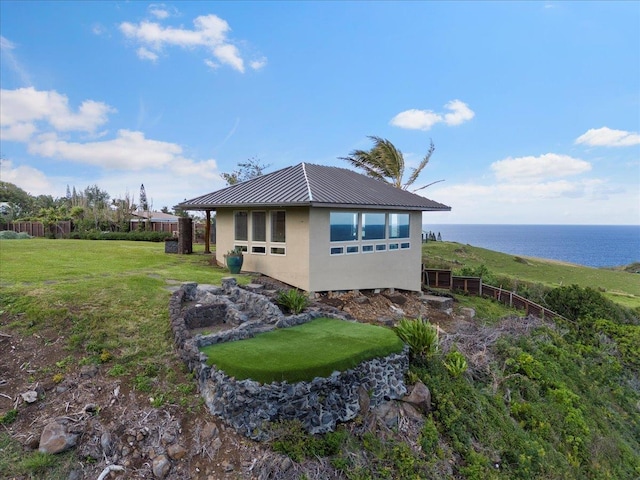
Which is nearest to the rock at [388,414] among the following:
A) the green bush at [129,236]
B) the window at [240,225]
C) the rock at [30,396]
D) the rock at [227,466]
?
the rock at [227,466]

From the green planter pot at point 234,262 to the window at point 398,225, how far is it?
5336 mm

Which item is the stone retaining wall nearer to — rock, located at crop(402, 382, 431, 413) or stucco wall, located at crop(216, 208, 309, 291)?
rock, located at crop(402, 382, 431, 413)

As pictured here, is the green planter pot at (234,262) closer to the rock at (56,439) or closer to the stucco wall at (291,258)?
the stucco wall at (291,258)

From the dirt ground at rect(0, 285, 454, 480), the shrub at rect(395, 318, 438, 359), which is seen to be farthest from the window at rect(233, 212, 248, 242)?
the shrub at rect(395, 318, 438, 359)

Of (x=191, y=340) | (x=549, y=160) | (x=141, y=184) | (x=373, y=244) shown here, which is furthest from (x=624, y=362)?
(x=141, y=184)

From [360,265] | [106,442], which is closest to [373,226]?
[360,265]

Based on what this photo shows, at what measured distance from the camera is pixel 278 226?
10.6 m

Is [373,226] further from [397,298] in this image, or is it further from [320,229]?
[397,298]

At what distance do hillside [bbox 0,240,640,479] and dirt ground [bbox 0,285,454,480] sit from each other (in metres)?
0.02

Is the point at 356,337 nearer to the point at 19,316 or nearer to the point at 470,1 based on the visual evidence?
the point at 19,316

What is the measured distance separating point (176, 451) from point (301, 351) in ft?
6.57

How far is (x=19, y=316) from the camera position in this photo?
6.60m

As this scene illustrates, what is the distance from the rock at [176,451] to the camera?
4121mm

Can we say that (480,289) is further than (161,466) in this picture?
Yes
